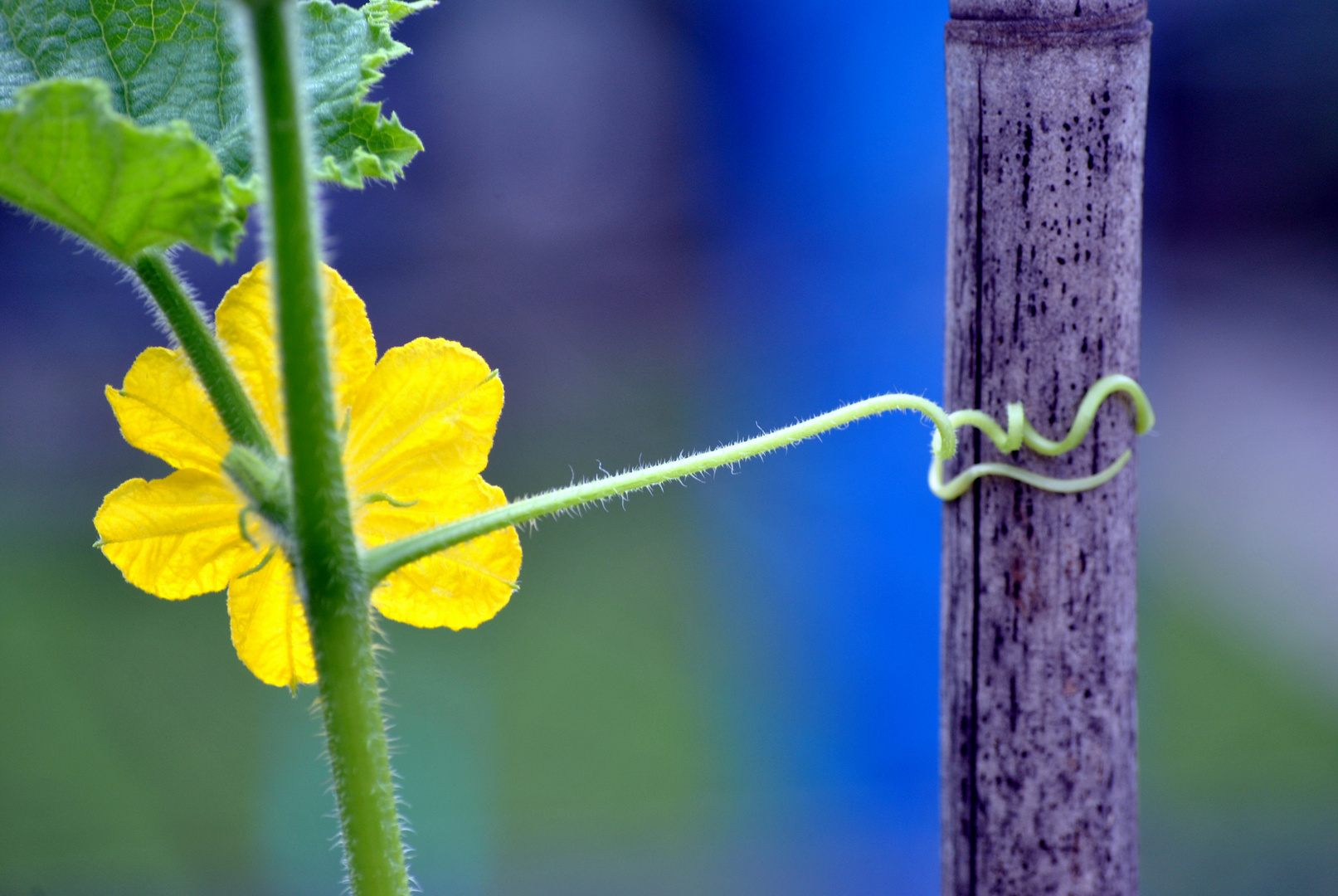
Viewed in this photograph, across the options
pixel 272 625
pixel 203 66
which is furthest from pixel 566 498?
pixel 203 66

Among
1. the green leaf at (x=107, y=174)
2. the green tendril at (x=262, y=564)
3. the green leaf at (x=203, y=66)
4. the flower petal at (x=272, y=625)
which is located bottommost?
the flower petal at (x=272, y=625)

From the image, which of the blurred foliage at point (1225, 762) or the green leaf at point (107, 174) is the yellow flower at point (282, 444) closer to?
the green leaf at point (107, 174)

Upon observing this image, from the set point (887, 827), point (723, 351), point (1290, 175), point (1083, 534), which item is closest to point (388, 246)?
point (723, 351)

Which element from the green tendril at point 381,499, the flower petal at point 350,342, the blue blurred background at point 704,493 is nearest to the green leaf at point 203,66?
the flower petal at point 350,342

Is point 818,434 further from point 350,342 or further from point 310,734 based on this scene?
point 310,734

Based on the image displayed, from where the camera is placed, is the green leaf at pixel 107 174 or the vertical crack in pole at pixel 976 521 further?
the vertical crack in pole at pixel 976 521
